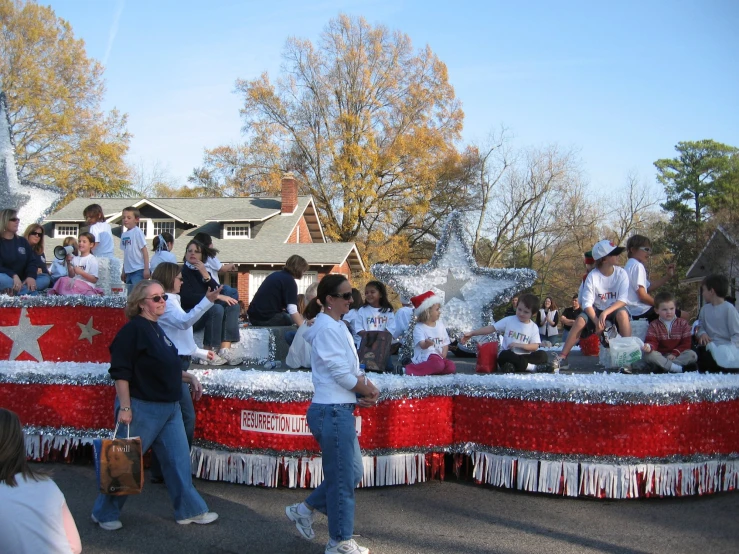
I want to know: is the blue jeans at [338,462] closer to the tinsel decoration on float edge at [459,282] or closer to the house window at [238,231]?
the tinsel decoration on float edge at [459,282]

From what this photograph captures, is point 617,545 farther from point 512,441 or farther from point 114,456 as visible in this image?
point 114,456

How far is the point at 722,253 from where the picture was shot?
92.8ft

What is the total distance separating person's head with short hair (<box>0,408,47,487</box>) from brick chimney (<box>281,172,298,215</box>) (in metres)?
30.3

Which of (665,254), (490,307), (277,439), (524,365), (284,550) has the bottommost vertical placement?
(284,550)

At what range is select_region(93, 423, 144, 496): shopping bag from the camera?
446 cm

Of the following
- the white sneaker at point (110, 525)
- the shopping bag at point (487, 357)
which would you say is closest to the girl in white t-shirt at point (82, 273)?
the white sneaker at point (110, 525)

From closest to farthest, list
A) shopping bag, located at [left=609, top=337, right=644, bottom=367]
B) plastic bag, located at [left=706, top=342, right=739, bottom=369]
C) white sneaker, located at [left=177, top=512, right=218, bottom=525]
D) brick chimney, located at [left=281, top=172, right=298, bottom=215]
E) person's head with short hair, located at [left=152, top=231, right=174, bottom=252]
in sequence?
white sneaker, located at [left=177, top=512, right=218, bottom=525] → plastic bag, located at [left=706, top=342, right=739, bottom=369] → shopping bag, located at [left=609, top=337, right=644, bottom=367] → person's head with short hair, located at [left=152, top=231, right=174, bottom=252] → brick chimney, located at [left=281, top=172, right=298, bottom=215]

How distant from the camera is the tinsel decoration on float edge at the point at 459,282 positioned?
872 cm

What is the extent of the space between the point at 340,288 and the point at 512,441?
7.53 ft

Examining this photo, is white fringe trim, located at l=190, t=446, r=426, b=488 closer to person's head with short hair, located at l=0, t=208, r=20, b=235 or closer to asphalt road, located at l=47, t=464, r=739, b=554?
asphalt road, located at l=47, t=464, r=739, b=554

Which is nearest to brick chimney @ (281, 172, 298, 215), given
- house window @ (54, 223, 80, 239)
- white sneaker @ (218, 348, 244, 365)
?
house window @ (54, 223, 80, 239)

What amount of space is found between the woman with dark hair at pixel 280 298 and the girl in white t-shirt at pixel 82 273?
186cm

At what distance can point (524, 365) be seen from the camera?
283 inches

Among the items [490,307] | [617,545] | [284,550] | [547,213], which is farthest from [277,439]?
[547,213]
